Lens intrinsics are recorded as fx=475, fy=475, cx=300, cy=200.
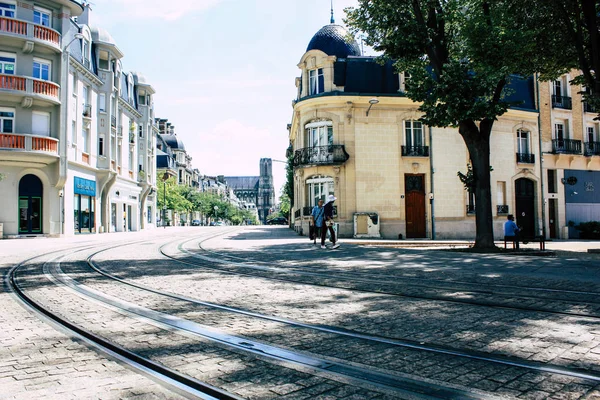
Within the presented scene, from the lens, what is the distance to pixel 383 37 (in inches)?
701

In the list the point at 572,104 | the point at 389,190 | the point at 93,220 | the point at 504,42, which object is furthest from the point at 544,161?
the point at 93,220

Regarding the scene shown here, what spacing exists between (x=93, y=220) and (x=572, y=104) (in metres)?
34.7

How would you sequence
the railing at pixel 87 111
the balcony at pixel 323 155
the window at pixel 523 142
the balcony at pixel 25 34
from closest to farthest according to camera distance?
the balcony at pixel 25 34 → the balcony at pixel 323 155 → the window at pixel 523 142 → the railing at pixel 87 111

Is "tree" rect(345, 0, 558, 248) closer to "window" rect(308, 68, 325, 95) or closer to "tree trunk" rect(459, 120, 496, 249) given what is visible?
"tree trunk" rect(459, 120, 496, 249)

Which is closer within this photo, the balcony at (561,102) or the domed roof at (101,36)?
the balcony at (561,102)

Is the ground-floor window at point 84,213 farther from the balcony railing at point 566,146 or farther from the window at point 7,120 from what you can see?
the balcony railing at point 566,146

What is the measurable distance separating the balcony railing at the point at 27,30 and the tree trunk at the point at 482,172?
2497 cm

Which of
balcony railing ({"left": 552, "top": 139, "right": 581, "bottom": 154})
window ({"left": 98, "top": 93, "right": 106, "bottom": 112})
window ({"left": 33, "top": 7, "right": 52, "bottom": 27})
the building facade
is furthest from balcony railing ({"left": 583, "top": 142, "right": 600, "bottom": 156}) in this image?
window ({"left": 33, "top": 7, "right": 52, "bottom": 27})

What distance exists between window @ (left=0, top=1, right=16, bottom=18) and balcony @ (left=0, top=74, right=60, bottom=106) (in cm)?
391

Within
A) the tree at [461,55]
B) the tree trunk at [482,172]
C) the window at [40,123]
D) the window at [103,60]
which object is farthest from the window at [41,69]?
the tree trunk at [482,172]

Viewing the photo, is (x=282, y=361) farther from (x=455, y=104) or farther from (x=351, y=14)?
(x=351, y=14)

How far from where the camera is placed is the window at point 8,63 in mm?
27703

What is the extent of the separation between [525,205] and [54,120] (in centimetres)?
3024

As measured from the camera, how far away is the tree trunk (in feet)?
51.8
